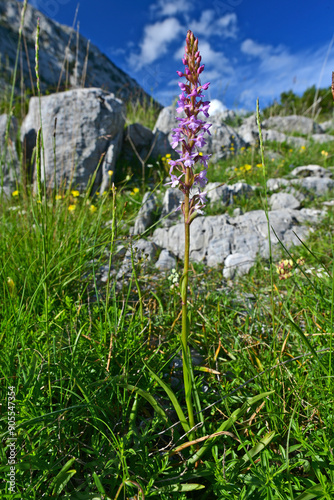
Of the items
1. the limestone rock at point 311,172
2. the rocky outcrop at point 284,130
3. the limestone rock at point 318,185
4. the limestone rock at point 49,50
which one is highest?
the limestone rock at point 49,50

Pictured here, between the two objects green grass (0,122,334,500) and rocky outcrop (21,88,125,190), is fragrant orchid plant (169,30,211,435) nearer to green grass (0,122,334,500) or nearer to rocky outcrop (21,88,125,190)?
green grass (0,122,334,500)

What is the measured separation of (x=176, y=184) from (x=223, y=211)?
365 centimetres

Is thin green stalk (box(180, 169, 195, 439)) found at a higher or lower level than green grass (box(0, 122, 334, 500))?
higher

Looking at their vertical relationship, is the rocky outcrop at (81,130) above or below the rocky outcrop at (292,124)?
below

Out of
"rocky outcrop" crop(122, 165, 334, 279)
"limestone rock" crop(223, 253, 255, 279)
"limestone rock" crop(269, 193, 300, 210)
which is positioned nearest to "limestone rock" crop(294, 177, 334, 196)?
"rocky outcrop" crop(122, 165, 334, 279)

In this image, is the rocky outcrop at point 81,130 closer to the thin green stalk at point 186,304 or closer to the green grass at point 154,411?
the green grass at point 154,411

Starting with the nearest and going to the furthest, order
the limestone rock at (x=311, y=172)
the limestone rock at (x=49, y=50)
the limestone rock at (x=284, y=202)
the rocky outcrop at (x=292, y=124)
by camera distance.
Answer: the limestone rock at (x=284, y=202) < the limestone rock at (x=311, y=172) < the rocky outcrop at (x=292, y=124) < the limestone rock at (x=49, y=50)

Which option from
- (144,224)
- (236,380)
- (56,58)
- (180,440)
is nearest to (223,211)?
(144,224)

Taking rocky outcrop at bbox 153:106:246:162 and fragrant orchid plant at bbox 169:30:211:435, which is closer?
fragrant orchid plant at bbox 169:30:211:435

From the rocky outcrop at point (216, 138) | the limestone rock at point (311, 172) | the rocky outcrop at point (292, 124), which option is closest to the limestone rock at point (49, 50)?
the rocky outcrop at point (292, 124)

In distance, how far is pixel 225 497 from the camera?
0.98 metres

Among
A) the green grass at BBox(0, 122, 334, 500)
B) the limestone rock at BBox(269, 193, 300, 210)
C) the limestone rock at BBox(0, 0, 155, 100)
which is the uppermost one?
the limestone rock at BBox(0, 0, 155, 100)

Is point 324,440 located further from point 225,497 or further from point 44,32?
point 44,32

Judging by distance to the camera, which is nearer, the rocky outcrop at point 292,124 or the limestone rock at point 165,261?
the limestone rock at point 165,261
